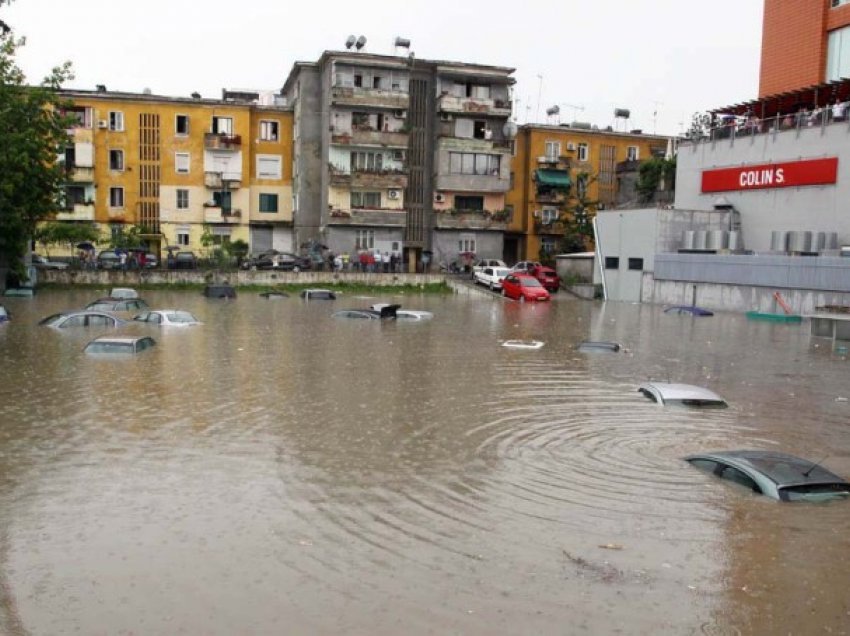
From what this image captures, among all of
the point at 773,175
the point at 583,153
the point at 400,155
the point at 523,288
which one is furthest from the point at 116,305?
the point at 583,153

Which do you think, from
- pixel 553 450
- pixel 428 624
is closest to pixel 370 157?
pixel 553 450

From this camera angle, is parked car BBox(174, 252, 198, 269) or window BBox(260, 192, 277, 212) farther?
window BBox(260, 192, 277, 212)

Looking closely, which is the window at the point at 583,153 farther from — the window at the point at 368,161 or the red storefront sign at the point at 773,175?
the red storefront sign at the point at 773,175

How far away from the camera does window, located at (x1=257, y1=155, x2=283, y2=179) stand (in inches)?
2537

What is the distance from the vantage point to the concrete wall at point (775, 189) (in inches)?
1698

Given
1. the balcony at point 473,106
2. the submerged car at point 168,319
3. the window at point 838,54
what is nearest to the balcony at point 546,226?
the balcony at point 473,106

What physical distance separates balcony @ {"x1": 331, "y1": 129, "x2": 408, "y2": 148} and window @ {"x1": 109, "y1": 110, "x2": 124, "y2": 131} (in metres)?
14.3

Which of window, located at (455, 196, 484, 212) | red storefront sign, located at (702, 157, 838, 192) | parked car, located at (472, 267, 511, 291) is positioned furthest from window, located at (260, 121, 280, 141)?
red storefront sign, located at (702, 157, 838, 192)

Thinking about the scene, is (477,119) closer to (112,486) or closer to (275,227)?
(275,227)

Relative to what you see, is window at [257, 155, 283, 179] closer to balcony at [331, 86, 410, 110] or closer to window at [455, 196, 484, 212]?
balcony at [331, 86, 410, 110]

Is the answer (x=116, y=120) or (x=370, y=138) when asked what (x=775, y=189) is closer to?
(x=370, y=138)

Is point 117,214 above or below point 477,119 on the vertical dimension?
below

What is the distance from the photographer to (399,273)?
56.6 metres

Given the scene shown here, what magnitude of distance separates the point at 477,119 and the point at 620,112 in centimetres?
1741
